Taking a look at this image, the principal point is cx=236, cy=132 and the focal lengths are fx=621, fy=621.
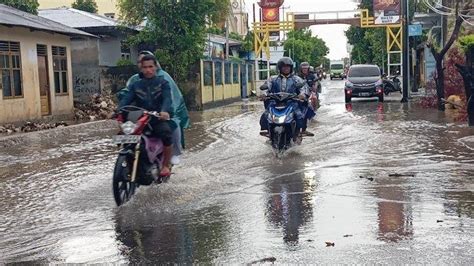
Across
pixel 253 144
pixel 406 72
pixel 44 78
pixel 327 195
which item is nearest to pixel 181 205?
pixel 327 195

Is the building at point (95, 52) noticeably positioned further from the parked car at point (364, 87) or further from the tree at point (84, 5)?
the tree at point (84, 5)

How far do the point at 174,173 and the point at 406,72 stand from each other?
2014 cm

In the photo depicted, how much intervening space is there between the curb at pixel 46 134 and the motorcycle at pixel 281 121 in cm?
726

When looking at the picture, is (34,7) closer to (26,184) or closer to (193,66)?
(193,66)

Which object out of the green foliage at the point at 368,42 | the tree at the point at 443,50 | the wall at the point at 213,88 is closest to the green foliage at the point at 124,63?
the wall at the point at 213,88

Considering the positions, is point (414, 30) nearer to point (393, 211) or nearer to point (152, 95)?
point (152, 95)

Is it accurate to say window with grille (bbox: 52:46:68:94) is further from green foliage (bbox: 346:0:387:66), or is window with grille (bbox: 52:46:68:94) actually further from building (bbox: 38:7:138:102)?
green foliage (bbox: 346:0:387:66)

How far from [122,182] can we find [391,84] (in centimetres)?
2850

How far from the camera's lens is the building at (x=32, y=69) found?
20141 mm

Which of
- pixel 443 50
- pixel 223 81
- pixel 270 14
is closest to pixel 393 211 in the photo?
pixel 443 50

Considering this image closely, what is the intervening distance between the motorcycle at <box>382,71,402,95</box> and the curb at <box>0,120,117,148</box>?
17.6 m

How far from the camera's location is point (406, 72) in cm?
2709

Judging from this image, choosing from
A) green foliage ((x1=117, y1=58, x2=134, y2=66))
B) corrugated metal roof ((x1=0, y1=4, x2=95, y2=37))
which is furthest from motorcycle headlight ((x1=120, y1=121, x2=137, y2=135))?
green foliage ((x1=117, y1=58, x2=134, y2=66))

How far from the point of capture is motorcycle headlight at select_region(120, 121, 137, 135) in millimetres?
6977
